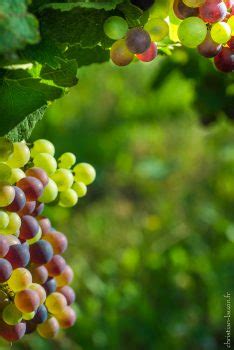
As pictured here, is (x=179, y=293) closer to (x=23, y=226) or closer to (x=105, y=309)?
(x=105, y=309)

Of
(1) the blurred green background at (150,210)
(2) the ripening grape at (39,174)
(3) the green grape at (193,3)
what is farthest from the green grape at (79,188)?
(1) the blurred green background at (150,210)

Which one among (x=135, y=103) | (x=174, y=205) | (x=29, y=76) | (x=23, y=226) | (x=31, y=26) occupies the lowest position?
(x=174, y=205)

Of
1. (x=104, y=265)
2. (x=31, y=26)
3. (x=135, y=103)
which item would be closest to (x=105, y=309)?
(x=104, y=265)

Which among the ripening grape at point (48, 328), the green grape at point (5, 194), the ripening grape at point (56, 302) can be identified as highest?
the green grape at point (5, 194)

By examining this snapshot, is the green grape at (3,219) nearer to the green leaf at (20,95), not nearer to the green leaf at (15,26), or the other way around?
the green leaf at (20,95)

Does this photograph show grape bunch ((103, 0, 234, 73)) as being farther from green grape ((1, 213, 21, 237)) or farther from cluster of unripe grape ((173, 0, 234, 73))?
green grape ((1, 213, 21, 237))

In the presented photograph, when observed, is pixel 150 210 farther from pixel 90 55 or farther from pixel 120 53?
pixel 120 53

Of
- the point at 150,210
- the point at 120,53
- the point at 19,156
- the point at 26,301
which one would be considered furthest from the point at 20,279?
the point at 150,210
